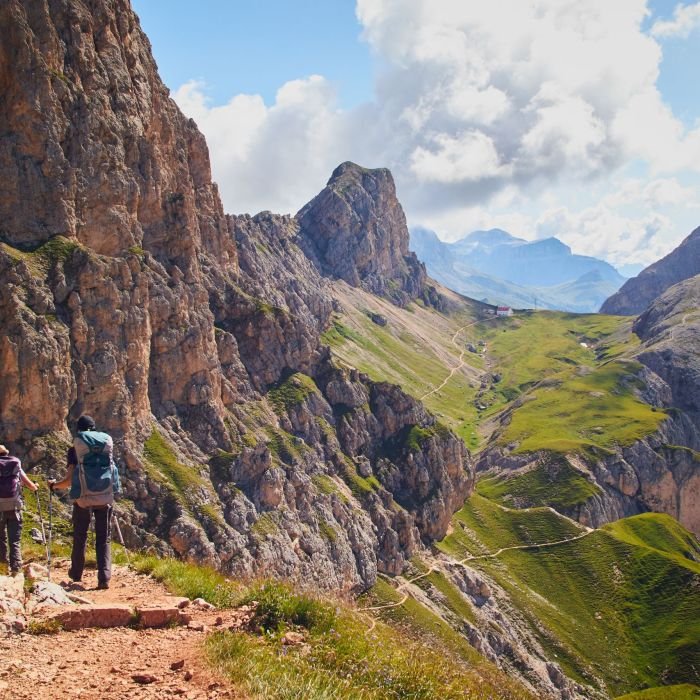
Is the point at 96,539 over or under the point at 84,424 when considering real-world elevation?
under

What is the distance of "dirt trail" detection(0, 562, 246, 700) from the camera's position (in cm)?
1161

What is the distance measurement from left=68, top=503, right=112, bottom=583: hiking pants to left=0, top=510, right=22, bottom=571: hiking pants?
1739 mm

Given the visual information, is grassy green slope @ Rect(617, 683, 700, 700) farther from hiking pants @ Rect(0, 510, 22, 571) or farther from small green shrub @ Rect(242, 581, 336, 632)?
hiking pants @ Rect(0, 510, 22, 571)

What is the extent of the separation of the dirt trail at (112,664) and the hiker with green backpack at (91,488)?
16.4ft

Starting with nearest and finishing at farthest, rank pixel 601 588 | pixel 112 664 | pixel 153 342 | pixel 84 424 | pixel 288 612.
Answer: pixel 112 664
pixel 288 612
pixel 84 424
pixel 153 342
pixel 601 588

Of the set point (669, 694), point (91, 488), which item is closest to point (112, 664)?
point (91, 488)

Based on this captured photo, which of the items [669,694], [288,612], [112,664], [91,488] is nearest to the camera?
[112,664]

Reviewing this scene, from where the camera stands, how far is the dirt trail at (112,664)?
1161 cm

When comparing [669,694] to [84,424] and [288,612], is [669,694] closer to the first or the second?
[288,612]

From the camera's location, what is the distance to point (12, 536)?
19984 millimetres

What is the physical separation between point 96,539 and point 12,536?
3.22 meters

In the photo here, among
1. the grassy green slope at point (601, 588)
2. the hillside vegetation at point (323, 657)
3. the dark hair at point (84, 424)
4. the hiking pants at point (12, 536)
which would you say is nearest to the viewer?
the hillside vegetation at point (323, 657)

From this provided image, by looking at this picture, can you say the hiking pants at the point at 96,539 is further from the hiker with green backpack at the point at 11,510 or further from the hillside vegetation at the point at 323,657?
the hillside vegetation at the point at 323,657

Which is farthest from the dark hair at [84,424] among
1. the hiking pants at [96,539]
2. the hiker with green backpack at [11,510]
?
the hiker with green backpack at [11,510]
